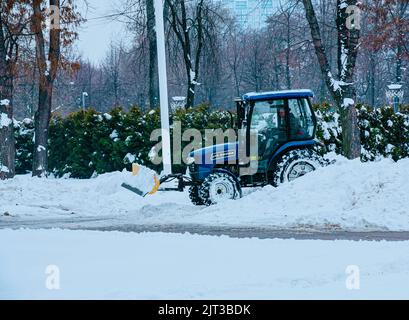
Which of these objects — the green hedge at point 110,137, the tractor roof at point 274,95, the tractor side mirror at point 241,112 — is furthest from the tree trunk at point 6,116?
the tractor roof at point 274,95

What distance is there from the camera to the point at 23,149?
116ft

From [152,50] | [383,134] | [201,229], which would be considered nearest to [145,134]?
[152,50]

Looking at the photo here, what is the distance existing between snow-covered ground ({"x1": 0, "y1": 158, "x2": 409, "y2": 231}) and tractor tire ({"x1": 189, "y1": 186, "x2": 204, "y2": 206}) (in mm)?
192

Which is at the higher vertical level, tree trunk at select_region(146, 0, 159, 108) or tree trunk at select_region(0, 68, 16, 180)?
tree trunk at select_region(146, 0, 159, 108)

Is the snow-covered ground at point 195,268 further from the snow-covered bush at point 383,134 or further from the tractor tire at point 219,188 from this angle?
the snow-covered bush at point 383,134

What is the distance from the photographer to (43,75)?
27.5m

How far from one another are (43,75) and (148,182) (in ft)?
25.2

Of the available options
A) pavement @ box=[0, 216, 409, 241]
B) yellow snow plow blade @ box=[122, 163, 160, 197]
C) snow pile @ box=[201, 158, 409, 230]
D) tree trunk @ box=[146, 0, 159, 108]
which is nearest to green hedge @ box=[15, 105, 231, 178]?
tree trunk @ box=[146, 0, 159, 108]

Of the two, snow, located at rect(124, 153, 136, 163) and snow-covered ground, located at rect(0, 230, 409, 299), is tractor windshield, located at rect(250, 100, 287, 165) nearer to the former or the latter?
snow-covered ground, located at rect(0, 230, 409, 299)

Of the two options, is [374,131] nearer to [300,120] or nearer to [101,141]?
[101,141]

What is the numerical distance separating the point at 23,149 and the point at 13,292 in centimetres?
2703

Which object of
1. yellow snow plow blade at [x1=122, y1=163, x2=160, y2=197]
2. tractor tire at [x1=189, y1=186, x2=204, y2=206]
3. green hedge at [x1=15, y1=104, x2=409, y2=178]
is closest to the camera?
tractor tire at [x1=189, y1=186, x2=204, y2=206]

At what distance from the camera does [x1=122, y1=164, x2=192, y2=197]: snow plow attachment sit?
65.4ft
